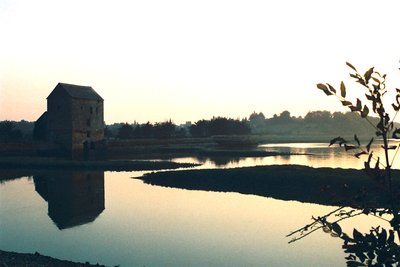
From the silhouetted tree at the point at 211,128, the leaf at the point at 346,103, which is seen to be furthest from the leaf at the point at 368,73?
the silhouetted tree at the point at 211,128

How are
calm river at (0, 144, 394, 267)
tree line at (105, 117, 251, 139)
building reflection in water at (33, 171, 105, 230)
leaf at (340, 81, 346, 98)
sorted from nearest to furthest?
leaf at (340, 81, 346, 98) < calm river at (0, 144, 394, 267) < building reflection in water at (33, 171, 105, 230) < tree line at (105, 117, 251, 139)

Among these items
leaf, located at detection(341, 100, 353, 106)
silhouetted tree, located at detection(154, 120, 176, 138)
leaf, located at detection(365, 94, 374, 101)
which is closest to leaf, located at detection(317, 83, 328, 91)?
leaf, located at detection(341, 100, 353, 106)

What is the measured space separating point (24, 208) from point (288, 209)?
19271 millimetres

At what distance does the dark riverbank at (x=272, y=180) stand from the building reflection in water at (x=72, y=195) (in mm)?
7192

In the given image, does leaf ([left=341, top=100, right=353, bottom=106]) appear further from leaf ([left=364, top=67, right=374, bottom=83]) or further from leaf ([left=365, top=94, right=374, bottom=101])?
leaf ([left=364, top=67, right=374, bottom=83])

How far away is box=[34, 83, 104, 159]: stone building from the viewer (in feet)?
224

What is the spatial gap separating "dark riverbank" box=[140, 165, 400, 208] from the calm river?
7.85 feet

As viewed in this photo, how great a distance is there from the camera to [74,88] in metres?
71.9

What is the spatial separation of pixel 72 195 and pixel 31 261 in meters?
19.4

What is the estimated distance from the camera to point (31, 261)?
16500 millimetres

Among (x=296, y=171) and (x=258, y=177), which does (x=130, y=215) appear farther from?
(x=296, y=171)

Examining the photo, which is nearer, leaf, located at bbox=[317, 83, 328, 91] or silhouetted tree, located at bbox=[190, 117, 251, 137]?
leaf, located at bbox=[317, 83, 328, 91]

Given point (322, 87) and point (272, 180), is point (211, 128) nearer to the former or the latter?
point (272, 180)

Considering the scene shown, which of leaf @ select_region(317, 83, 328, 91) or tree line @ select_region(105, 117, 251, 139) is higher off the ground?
tree line @ select_region(105, 117, 251, 139)
